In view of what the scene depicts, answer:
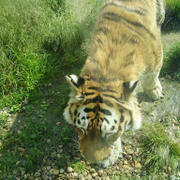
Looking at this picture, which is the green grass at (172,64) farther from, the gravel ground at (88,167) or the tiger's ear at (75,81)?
the tiger's ear at (75,81)

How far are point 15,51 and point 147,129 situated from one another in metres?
2.78

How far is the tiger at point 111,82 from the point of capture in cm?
276

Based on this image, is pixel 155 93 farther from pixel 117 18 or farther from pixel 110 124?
pixel 110 124

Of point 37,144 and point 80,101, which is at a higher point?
point 80,101

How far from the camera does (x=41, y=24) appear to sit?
5.07 metres

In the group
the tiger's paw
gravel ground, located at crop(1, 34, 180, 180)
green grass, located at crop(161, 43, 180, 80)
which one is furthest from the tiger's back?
green grass, located at crop(161, 43, 180, 80)

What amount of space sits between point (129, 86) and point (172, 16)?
4302 mm

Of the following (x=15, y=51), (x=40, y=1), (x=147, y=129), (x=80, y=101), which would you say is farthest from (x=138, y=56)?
(x=40, y=1)

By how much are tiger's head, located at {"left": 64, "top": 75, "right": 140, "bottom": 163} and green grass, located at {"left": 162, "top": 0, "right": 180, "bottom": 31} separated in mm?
4022

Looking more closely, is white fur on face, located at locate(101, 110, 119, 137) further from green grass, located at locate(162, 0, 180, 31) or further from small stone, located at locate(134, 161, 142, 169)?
green grass, located at locate(162, 0, 180, 31)

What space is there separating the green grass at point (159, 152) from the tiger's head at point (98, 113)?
1.01m

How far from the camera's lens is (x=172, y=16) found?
20.7 feet

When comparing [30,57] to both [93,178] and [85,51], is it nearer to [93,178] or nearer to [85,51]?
[85,51]

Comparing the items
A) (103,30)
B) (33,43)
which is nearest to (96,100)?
(103,30)
